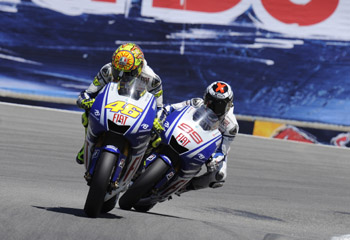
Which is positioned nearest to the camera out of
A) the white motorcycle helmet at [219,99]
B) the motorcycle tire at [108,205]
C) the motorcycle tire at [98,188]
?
the motorcycle tire at [98,188]

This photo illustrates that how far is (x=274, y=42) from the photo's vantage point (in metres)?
17.5

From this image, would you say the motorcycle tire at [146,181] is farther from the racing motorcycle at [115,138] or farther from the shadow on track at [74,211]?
the shadow on track at [74,211]

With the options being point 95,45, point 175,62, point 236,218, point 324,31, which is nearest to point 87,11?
point 95,45

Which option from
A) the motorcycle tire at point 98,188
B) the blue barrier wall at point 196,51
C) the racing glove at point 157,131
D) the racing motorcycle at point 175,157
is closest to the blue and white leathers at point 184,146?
the racing motorcycle at point 175,157

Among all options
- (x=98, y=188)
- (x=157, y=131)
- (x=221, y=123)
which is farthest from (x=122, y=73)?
(x=221, y=123)

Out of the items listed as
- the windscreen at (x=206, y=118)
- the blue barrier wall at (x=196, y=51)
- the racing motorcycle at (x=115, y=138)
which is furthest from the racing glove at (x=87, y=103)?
the blue barrier wall at (x=196, y=51)

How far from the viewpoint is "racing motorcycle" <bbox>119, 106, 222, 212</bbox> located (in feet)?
19.3

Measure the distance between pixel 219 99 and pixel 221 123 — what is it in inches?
10.8

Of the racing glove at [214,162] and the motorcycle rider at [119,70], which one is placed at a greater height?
the motorcycle rider at [119,70]

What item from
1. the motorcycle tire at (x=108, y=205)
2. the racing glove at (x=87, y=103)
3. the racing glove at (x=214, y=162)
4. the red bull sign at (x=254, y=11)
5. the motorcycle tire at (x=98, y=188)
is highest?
the racing glove at (x=87, y=103)

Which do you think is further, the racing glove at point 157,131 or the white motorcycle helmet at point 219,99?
the white motorcycle helmet at point 219,99

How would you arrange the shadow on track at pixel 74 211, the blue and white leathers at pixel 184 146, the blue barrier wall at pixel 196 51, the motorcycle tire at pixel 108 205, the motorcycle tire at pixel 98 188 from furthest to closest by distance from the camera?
the blue barrier wall at pixel 196 51, the blue and white leathers at pixel 184 146, the motorcycle tire at pixel 108 205, the shadow on track at pixel 74 211, the motorcycle tire at pixel 98 188

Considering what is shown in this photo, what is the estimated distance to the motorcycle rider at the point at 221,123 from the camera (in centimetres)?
623

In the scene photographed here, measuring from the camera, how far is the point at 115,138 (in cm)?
525
